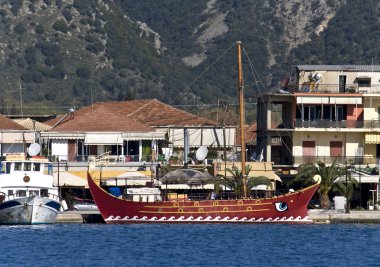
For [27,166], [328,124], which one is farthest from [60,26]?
[27,166]

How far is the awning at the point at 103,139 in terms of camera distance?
113812 millimetres

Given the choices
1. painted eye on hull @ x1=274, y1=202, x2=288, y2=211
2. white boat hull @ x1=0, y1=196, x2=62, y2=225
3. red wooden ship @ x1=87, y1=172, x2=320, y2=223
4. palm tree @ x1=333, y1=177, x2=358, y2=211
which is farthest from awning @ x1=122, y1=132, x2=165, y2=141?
painted eye on hull @ x1=274, y1=202, x2=288, y2=211

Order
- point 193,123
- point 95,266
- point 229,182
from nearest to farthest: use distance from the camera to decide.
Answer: point 95,266, point 229,182, point 193,123

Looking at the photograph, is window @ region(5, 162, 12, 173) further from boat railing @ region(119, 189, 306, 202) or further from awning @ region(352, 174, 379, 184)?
awning @ region(352, 174, 379, 184)

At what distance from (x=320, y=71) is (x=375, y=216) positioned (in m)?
23.2

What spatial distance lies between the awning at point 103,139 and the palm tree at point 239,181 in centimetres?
1304

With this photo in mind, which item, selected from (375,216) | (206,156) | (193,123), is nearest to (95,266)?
(375,216)

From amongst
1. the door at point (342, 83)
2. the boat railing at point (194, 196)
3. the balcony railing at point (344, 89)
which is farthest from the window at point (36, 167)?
the door at point (342, 83)

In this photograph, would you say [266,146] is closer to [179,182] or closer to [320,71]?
[320,71]

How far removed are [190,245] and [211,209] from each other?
13.5m

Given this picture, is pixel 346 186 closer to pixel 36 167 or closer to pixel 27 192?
pixel 36 167

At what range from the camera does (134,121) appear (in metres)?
117

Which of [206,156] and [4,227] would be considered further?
[206,156]

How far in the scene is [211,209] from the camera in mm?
92000
